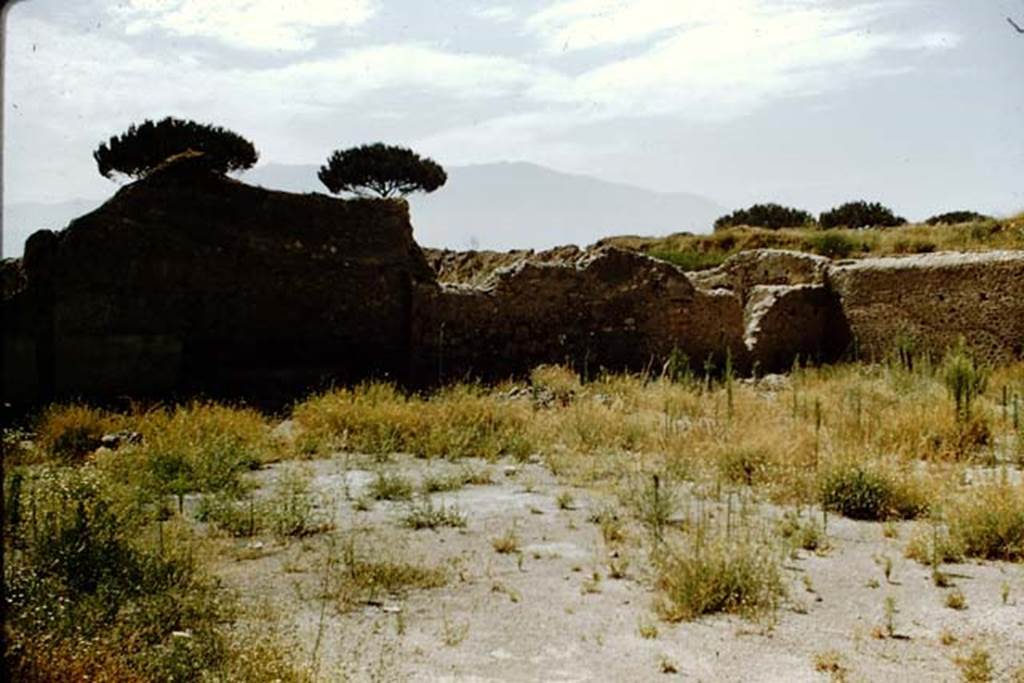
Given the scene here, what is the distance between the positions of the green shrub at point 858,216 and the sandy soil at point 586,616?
30647 millimetres

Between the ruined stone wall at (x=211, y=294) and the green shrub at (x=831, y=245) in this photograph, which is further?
the green shrub at (x=831, y=245)

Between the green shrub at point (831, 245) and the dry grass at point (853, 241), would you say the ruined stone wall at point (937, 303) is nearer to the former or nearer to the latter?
the dry grass at point (853, 241)

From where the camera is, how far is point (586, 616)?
4664 millimetres

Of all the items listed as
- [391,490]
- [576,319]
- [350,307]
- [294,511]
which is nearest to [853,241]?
[576,319]

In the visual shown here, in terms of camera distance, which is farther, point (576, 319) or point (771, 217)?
point (771, 217)

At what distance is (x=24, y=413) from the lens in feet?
33.4

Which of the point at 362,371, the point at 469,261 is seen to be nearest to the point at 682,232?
the point at 469,261

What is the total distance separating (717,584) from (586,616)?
2.24ft

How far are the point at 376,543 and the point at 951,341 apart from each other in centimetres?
1039

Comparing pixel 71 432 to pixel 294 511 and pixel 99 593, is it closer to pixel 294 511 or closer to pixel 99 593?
pixel 294 511

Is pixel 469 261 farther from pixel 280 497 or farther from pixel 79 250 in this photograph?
pixel 280 497

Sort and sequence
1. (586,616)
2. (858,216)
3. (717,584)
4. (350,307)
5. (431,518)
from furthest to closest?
(858,216), (350,307), (431,518), (717,584), (586,616)

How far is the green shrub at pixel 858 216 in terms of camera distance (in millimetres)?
34688

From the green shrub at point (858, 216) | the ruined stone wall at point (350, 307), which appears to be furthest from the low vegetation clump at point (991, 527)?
the green shrub at point (858, 216)
